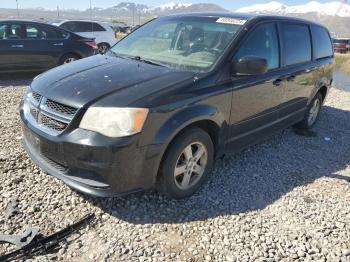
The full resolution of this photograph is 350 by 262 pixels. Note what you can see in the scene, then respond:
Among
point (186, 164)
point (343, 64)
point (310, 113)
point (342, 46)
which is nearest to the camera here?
point (186, 164)

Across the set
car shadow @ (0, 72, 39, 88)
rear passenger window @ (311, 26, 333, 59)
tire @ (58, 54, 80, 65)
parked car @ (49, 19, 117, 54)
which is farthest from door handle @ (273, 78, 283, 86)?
parked car @ (49, 19, 117, 54)

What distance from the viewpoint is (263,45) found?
4.42m

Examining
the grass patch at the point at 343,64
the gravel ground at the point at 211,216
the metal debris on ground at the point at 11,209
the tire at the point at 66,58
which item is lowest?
the grass patch at the point at 343,64

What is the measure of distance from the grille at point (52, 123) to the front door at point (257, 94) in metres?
1.78

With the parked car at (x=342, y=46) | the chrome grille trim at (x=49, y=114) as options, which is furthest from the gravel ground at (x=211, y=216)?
the parked car at (x=342, y=46)

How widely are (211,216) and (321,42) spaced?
159 inches

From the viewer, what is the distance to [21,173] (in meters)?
4.05

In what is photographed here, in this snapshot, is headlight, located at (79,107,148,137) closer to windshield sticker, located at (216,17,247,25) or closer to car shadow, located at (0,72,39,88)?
windshield sticker, located at (216,17,247,25)

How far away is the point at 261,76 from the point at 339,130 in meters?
3.25

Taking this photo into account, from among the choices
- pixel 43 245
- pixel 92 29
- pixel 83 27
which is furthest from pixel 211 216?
pixel 83 27

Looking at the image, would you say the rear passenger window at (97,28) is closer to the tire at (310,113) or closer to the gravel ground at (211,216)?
the tire at (310,113)

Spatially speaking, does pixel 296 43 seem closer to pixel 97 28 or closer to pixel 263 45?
pixel 263 45

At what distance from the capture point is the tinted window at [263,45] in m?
4.11

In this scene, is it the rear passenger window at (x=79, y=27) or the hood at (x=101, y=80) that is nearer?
the hood at (x=101, y=80)
